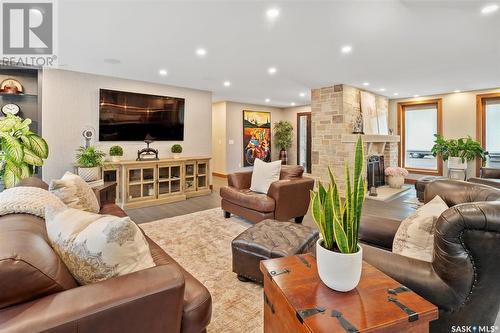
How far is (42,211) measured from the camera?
1.41 m

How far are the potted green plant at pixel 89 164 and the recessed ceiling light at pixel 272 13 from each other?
132 inches

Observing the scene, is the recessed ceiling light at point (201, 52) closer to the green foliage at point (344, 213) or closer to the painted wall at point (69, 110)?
the painted wall at point (69, 110)

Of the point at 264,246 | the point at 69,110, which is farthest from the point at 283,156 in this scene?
the point at 264,246

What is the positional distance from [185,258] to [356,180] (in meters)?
2.07

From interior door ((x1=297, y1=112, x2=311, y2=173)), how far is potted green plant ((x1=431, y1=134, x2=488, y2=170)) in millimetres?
3605

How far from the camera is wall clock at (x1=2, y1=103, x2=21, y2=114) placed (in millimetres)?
3881

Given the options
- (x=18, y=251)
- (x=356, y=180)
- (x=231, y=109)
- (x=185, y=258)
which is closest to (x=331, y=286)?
(x=356, y=180)

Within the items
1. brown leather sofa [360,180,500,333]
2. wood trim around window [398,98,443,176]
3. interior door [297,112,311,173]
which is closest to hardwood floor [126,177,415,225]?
wood trim around window [398,98,443,176]

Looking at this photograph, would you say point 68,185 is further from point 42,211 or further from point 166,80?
point 166,80

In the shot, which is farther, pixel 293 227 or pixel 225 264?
pixel 225 264

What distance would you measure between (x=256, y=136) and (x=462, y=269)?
7.60 meters

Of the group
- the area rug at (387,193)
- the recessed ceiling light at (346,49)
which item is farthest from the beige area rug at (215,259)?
the area rug at (387,193)

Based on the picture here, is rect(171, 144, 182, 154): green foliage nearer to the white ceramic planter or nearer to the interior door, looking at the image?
the interior door

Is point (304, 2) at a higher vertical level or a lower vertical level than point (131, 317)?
higher
